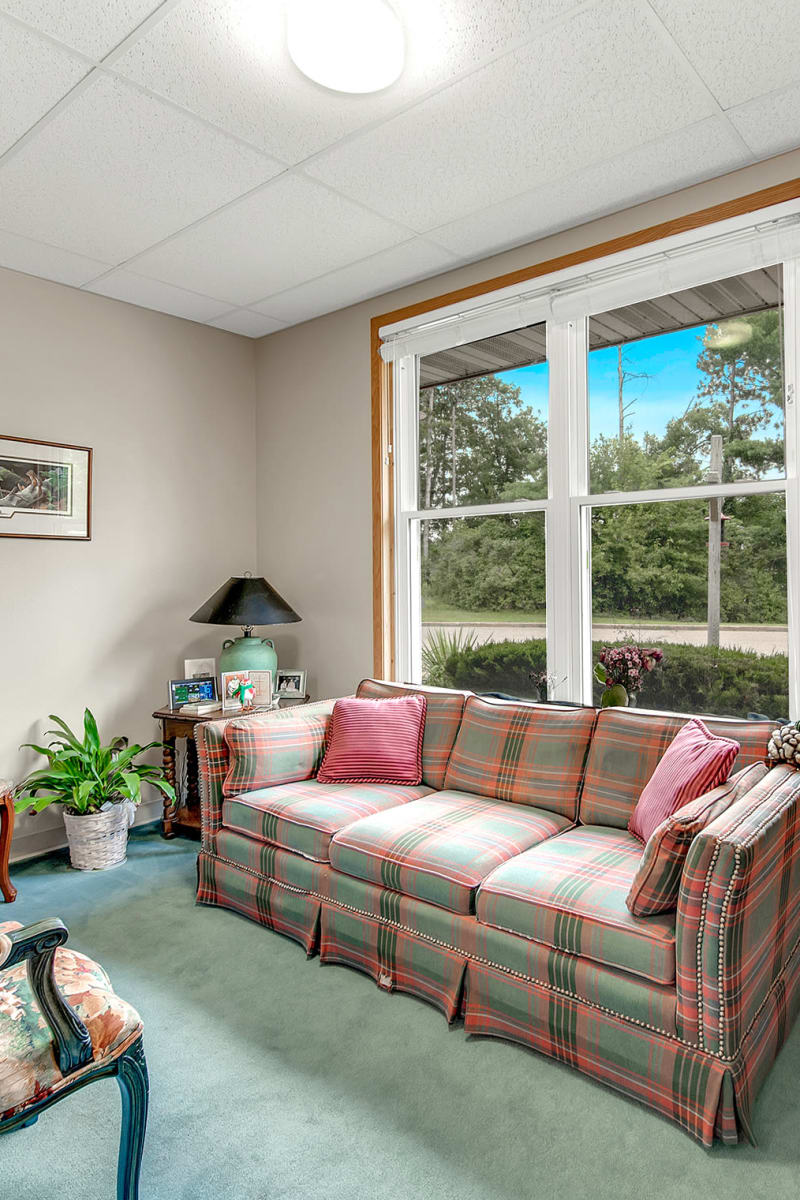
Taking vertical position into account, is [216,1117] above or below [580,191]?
below

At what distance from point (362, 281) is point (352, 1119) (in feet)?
10.9

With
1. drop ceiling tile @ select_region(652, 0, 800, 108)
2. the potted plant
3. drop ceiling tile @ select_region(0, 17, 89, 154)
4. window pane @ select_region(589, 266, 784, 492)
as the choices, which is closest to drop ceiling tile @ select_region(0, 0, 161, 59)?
drop ceiling tile @ select_region(0, 17, 89, 154)

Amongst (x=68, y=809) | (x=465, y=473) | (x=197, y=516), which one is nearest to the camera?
(x=68, y=809)

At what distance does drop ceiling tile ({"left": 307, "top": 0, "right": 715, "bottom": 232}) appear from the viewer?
1.98 m

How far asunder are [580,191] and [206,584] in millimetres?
2720

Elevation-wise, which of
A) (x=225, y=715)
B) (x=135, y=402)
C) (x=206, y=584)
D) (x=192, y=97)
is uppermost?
(x=192, y=97)

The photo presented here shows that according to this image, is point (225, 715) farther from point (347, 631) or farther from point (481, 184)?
point (481, 184)

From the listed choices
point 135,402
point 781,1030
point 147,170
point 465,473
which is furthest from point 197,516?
point 781,1030

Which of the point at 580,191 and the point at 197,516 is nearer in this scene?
the point at 580,191

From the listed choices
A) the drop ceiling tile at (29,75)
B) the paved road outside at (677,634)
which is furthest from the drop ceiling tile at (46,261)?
the paved road outside at (677,634)

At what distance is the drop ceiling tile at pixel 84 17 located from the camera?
1.81 m

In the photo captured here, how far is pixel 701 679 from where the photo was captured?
286cm

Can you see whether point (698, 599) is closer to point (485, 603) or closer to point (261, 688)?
point (485, 603)

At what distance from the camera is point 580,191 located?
274 centimetres
